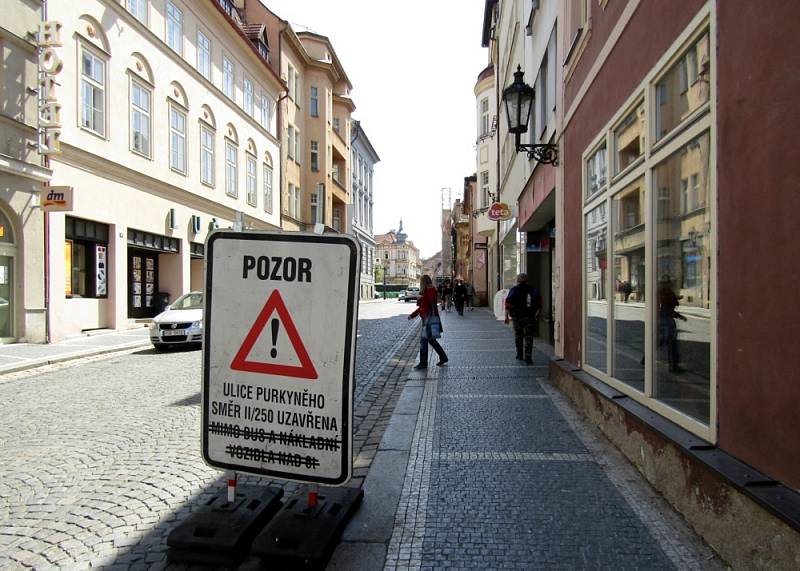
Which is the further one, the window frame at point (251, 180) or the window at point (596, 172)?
the window frame at point (251, 180)

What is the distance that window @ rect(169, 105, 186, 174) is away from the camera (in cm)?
2191

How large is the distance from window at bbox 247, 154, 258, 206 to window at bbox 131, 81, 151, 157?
9.92 meters

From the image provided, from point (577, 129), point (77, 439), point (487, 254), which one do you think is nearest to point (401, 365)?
point (577, 129)

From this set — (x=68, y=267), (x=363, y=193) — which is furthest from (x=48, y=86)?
(x=363, y=193)

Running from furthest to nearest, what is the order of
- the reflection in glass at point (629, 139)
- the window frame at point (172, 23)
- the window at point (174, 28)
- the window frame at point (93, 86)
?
the window at point (174, 28)
the window frame at point (172, 23)
the window frame at point (93, 86)
the reflection in glass at point (629, 139)

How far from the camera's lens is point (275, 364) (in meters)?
3.38

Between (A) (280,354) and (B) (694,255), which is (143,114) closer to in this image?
(A) (280,354)

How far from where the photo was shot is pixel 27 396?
27.0 feet

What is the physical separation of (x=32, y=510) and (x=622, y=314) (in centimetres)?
504

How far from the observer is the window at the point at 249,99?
29062mm

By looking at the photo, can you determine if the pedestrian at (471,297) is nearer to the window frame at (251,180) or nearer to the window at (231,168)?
the window frame at (251,180)

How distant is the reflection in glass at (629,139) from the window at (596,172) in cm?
52

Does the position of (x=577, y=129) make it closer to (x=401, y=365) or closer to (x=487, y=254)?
(x=401, y=365)

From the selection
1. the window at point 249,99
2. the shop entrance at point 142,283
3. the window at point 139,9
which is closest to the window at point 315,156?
the window at point 249,99
